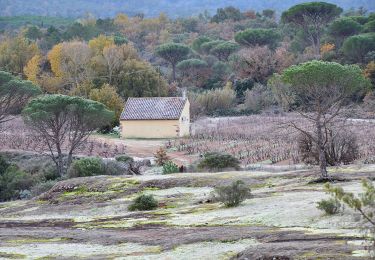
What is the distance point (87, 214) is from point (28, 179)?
42.0ft

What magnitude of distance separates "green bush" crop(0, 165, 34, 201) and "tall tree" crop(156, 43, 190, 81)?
187 feet

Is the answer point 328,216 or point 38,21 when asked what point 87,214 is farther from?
point 38,21

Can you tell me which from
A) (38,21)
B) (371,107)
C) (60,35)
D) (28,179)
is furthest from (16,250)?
(38,21)

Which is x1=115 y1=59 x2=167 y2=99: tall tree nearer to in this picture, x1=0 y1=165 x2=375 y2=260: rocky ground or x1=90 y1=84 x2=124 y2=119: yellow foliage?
x1=90 y1=84 x2=124 y2=119: yellow foliage

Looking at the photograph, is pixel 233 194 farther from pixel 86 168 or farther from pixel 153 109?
pixel 153 109

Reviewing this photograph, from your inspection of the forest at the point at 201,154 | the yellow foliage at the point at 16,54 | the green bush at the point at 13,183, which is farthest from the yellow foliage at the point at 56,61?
the green bush at the point at 13,183

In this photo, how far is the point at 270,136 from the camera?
172ft

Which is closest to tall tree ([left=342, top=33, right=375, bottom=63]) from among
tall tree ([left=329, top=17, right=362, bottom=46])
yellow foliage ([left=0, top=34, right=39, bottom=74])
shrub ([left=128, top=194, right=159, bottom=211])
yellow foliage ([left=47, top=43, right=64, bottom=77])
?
tall tree ([left=329, top=17, right=362, bottom=46])

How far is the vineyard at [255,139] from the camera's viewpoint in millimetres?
42094

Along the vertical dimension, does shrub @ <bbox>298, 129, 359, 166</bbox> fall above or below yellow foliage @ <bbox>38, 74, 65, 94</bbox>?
below

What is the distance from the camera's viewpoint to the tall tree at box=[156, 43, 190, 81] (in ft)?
316

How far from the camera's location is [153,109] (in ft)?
203

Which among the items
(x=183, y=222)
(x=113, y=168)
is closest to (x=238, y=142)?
(x=113, y=168)

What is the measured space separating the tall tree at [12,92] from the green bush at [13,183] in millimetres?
11022
